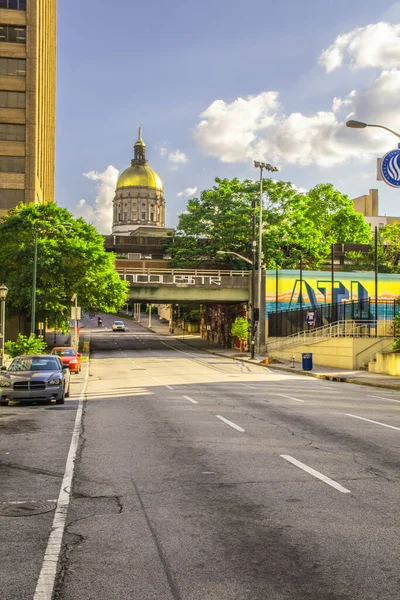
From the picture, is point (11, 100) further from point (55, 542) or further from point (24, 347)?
point (55, 542)

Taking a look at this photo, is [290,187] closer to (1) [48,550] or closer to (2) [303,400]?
(2) [303,400]

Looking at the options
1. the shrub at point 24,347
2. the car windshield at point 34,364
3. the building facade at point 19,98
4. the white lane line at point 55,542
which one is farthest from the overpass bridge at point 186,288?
the white lane line at point 55,542

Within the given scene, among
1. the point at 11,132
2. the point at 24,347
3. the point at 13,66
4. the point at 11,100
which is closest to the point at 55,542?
the point at 24,347

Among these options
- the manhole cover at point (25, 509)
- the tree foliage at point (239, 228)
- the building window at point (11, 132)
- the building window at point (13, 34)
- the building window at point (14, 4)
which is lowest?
the manhole cover at point (25, 509)

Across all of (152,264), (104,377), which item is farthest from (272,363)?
(152,264)

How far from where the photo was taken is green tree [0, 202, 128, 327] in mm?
53062

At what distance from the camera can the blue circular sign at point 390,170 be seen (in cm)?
2616

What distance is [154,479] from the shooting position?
10133 millimetres

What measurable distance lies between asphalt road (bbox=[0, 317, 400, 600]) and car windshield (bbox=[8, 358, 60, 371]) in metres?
3.42

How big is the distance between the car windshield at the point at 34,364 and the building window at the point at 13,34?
53140mm

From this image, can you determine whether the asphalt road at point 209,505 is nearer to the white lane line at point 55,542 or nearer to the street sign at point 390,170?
the white lane line at point 55,542

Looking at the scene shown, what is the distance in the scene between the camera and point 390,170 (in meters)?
26.2

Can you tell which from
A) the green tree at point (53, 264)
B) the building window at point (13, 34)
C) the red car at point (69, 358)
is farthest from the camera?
the building window at point (13, 34)

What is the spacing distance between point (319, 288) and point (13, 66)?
113 ft
